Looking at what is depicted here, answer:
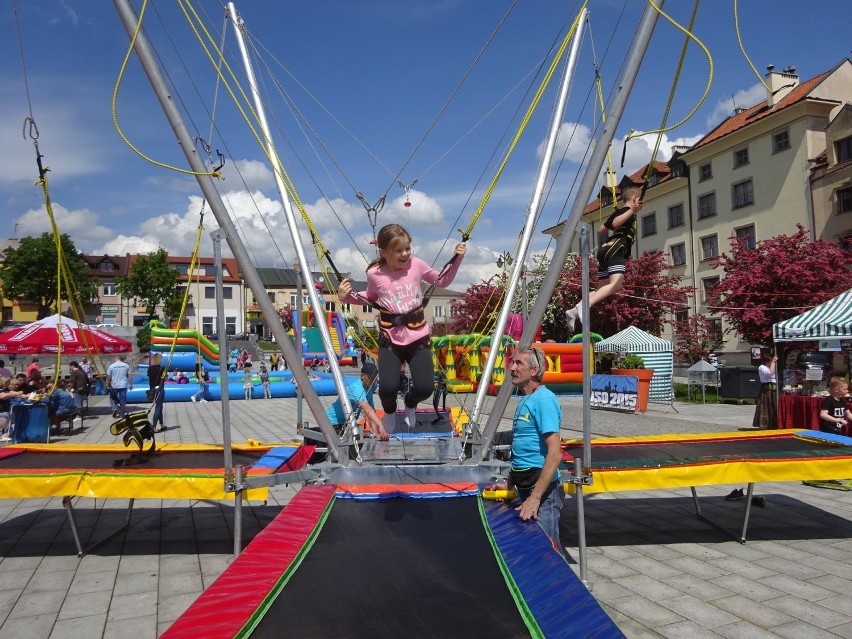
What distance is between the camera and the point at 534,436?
4039 millimetres

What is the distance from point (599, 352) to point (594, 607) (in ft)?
68.5

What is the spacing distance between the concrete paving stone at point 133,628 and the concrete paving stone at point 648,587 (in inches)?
120

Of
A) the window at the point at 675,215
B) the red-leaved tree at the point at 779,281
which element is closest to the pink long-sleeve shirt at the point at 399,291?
the red-leaved tree at the point at 779,281

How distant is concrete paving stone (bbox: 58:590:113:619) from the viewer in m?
4.13

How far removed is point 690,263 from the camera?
1420 inches

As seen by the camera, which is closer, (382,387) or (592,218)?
(382,387)

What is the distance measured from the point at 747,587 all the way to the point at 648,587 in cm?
67

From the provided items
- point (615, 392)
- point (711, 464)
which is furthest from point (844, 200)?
point (711, 464)

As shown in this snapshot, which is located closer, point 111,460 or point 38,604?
point 38,604

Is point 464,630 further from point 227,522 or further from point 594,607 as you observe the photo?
point 227,522

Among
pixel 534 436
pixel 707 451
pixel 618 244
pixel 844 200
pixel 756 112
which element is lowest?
pixel 707 451

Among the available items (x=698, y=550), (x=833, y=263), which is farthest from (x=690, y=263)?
(x=698, y=550)

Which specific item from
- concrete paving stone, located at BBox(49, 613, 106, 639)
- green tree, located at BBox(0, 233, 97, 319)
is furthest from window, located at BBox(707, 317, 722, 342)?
green tree, located at BBox(0, 233, 97, 319)

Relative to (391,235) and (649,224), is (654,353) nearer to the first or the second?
(391,235)
